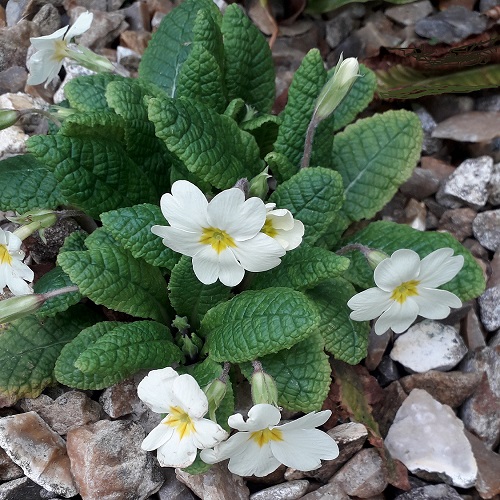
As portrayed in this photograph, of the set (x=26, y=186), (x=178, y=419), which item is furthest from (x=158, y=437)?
(x=26, y=186)

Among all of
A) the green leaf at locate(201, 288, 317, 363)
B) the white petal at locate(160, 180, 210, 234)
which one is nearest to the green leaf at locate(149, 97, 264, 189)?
the white petal at locate(160, 180, 210, 234)

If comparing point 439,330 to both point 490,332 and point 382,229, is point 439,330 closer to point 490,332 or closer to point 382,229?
point 490,332

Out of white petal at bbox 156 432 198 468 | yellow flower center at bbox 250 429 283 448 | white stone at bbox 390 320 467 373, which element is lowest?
white stone at bbox 390 320 467 373

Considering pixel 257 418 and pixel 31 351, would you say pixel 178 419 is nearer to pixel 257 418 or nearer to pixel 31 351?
pixel 257 418

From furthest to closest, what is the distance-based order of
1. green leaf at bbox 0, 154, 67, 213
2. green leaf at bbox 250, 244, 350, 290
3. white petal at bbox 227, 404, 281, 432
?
green leaf at bbox 0, 154, 67, 213
green leaf at bbox 250, 244, 350, 290
white petal at bbox 227, 404, 281, 432

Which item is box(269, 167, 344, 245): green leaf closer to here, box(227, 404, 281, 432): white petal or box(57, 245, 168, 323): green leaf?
box(57, 245, 168, 323): green leaf

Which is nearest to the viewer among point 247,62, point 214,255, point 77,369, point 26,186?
point 214,255

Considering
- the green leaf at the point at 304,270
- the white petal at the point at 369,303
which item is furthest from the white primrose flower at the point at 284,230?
the white petal at the point at 369,303
